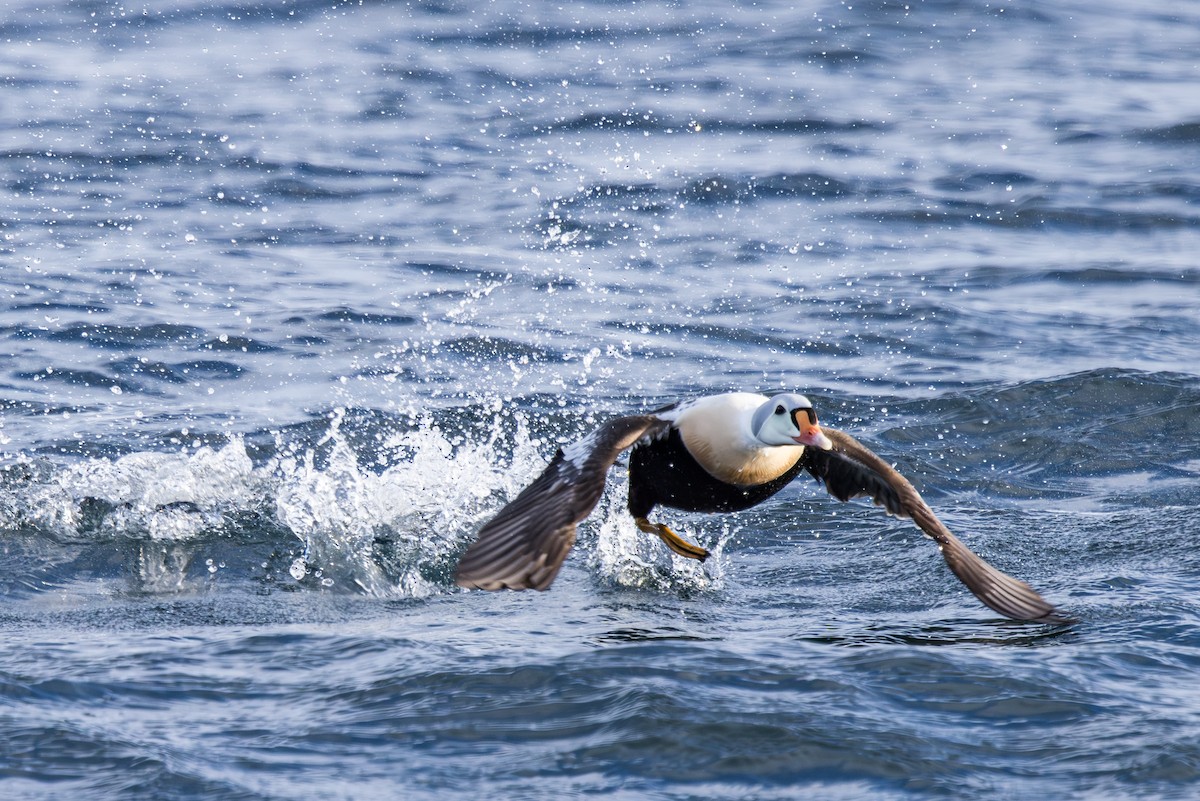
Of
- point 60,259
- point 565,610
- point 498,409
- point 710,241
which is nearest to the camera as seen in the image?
point 565,610

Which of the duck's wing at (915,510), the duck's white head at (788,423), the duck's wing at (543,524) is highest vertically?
the duck's white head at (788,423)

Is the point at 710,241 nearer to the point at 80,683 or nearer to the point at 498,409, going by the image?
the point at 498,409

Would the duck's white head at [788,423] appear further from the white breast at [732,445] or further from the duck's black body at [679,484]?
the duck's black body at [679,484]

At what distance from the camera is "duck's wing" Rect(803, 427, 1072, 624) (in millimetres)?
5008

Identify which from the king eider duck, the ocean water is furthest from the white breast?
the ocean water

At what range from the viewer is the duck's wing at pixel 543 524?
4352 mm

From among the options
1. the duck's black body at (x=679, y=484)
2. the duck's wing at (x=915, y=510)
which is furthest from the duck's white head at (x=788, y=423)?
the duck's wing at (x=915, y=510)

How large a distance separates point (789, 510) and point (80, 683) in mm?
3210

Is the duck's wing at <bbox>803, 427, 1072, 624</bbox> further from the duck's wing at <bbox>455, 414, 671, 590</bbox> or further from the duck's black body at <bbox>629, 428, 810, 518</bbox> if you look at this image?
the duck's wing at <bbox>455, 414, 671, 590</bbox>

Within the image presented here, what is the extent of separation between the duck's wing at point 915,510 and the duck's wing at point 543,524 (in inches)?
34.9

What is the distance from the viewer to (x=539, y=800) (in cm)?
375

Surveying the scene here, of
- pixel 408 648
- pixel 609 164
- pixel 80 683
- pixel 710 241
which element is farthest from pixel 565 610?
pixel 609 164

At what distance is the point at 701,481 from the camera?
5492mm

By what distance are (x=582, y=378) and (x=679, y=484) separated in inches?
110
